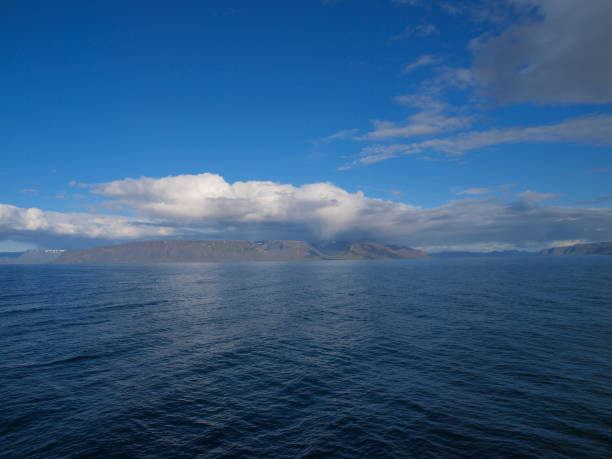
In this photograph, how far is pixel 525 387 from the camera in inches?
1197

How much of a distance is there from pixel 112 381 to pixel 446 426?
113 ft

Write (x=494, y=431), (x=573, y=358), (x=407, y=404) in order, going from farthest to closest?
1. (x=573, y=358)
2. (x=407, y=404)
3. (x=494, y=431)

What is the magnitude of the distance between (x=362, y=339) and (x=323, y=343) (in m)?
6.76

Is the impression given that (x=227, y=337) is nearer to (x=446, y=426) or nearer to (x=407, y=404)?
(x=407, y=404)

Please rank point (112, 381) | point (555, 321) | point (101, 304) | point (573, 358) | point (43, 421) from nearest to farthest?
point (43, 421) < point (112, 381) < point (573, 358) < point (555, 321) < point (101, 304)

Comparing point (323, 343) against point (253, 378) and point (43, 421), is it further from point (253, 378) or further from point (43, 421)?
point (43, 421)

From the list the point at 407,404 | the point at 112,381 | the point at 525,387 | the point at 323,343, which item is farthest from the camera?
the point at 323,343

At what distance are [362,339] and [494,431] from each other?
26290 millimetres

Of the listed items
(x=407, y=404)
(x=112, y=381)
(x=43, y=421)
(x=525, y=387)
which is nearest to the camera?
(x=43, y=421)

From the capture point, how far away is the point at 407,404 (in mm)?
27625

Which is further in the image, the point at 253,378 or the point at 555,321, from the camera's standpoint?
the point at 555,321

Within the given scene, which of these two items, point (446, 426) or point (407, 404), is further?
point (407, 404)

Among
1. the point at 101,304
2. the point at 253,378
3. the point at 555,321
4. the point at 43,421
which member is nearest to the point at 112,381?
the point at 43,421

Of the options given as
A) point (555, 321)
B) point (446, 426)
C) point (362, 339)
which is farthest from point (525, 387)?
point (555, 321)
